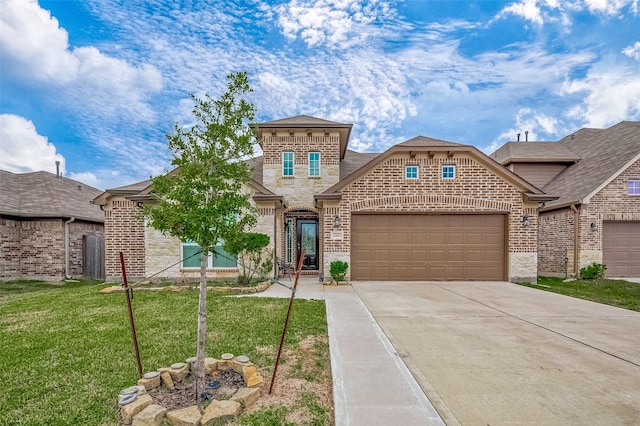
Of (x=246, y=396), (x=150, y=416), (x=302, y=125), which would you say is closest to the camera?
(x=150, y=416)

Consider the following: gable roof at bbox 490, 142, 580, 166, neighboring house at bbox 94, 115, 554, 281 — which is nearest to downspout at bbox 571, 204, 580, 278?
neighboring house at bbox 94, 115, 554, 281

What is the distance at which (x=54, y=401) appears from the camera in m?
3.01

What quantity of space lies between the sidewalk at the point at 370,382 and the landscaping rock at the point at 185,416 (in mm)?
1209

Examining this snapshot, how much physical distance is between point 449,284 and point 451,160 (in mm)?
4313

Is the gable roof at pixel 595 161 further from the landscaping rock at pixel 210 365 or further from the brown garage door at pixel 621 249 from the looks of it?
the landscaping rock at pixel 210 365

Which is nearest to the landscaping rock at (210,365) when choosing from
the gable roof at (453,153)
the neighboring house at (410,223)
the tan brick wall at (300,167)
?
the neighboring house at (410,223)

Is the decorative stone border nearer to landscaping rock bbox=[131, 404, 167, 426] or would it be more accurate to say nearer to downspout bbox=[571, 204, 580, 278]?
landscaping rock bbox=[131, 404, 167, 426]

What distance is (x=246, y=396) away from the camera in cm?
290

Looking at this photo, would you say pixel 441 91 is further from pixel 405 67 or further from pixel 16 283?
pixel 16 283

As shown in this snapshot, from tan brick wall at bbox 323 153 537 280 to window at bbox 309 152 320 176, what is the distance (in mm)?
2557

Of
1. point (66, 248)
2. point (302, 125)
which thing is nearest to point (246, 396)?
point (302, 125)

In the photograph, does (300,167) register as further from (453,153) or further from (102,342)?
(102,342)

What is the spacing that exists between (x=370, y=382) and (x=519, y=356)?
2.38 metres

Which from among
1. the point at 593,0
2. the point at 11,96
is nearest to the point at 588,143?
the point at 593,0
